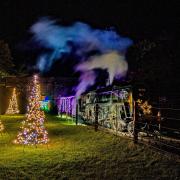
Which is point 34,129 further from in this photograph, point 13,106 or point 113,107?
point 13,106

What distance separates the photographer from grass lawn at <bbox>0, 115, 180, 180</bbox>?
751 cm

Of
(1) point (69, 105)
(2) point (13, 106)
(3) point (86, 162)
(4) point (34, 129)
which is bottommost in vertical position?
(3) point (86, 162)

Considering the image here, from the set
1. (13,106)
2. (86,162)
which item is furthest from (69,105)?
(86,162)

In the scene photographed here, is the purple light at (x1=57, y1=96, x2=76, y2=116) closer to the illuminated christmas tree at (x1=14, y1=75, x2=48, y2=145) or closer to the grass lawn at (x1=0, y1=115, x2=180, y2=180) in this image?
the illuminated christmas tree at (x1=14, y1=75, x2=48, y2=145)

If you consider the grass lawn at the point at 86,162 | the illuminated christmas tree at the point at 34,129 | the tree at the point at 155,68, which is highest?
the tree at the point at 155,68

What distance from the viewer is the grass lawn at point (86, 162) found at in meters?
7.51

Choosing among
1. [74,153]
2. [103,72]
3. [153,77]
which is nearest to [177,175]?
[74,153]

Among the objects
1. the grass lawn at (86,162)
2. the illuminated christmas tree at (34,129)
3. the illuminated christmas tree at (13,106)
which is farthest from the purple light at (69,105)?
the grass lawn at (86,162)

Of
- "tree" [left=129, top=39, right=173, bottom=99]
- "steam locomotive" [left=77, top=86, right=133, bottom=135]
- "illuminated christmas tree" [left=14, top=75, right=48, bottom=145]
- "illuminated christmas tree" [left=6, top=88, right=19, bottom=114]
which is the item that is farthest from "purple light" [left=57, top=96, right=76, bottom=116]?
"illuminated christmas tree" [left=14, top=75, right=48, bottom=145]

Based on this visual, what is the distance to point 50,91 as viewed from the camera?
150 ft

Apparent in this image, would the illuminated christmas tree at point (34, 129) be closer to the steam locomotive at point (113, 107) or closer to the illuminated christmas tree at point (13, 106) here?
the steam locomotive at point (113, 107)

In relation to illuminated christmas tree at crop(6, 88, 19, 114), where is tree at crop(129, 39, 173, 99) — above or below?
above

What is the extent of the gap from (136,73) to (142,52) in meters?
1.05

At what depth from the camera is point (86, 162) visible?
8836 millimetres
